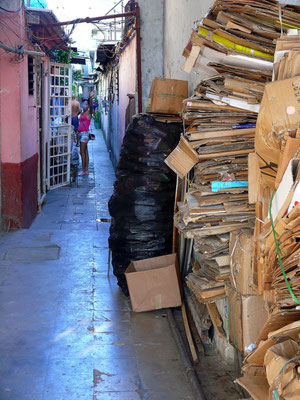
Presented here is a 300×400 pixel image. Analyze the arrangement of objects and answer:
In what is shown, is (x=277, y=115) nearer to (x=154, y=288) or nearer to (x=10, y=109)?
(x=154, y=288)

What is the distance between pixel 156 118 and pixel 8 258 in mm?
2881

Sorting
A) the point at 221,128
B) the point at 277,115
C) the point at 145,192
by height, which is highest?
the point at 277,115

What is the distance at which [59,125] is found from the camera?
1249 centimetres

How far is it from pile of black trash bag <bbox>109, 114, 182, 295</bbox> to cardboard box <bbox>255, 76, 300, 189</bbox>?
9.22 ft

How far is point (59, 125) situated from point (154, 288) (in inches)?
303

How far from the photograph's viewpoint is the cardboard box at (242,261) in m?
3.88

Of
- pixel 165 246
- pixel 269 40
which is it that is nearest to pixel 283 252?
pixel 269 40

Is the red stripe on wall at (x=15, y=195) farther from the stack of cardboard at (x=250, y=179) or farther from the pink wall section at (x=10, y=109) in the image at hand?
the stack of cardboard at (x=250, y=179)

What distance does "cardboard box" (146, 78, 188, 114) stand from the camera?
6043mm

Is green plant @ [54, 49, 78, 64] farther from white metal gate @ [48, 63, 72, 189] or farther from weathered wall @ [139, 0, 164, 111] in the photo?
weathered wall @ [139, 0, 164, 111]

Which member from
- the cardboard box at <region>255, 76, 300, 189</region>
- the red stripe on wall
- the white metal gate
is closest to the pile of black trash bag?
the cardboard box at <region>255, 76, 300, 189</region>

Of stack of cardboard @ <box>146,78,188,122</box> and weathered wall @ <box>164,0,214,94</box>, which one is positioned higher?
weathered wall @ <box>164,0,214,94</box>

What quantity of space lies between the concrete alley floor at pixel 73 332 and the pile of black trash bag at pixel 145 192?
626 millimetres

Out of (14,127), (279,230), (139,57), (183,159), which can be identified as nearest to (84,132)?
(139,57)
